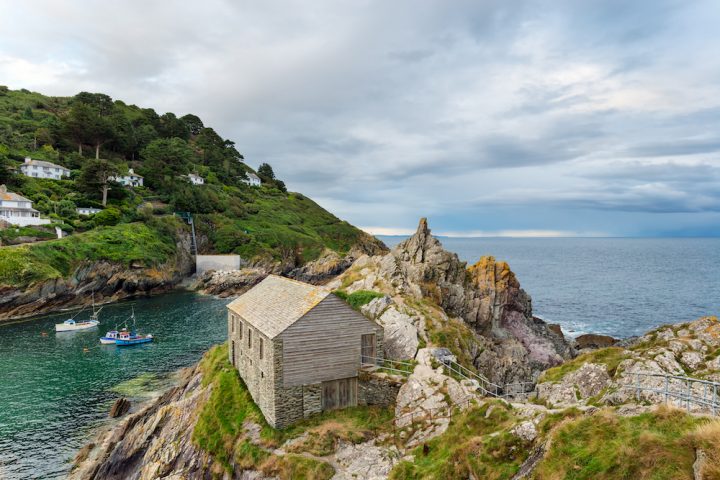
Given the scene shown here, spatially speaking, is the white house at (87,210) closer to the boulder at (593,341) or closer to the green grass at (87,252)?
the green grass at (87,252)

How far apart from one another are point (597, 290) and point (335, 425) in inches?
4412

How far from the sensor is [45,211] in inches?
3615

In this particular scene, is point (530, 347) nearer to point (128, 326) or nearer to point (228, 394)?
point (228, 394)

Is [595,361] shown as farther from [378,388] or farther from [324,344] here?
[324,344]

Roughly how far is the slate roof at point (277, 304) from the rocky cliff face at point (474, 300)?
8444mm

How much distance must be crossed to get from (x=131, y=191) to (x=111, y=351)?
8129 centimetres

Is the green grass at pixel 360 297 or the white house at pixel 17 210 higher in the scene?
the white house at pixel 17 210

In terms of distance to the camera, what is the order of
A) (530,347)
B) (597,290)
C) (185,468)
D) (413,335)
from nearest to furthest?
1. (185,468)
2. (413,335)
3. (530,347)
4. (597,290)

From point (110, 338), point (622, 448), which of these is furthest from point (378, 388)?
point (110, 338)

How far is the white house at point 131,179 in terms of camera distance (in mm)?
125125

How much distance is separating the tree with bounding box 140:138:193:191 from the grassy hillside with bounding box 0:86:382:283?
1.12ft

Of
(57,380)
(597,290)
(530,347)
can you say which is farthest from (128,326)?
(597,290)

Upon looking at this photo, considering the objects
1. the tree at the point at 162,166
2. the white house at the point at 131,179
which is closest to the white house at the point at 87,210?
the white house at the point at 131,179

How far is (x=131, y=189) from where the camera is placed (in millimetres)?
123438
